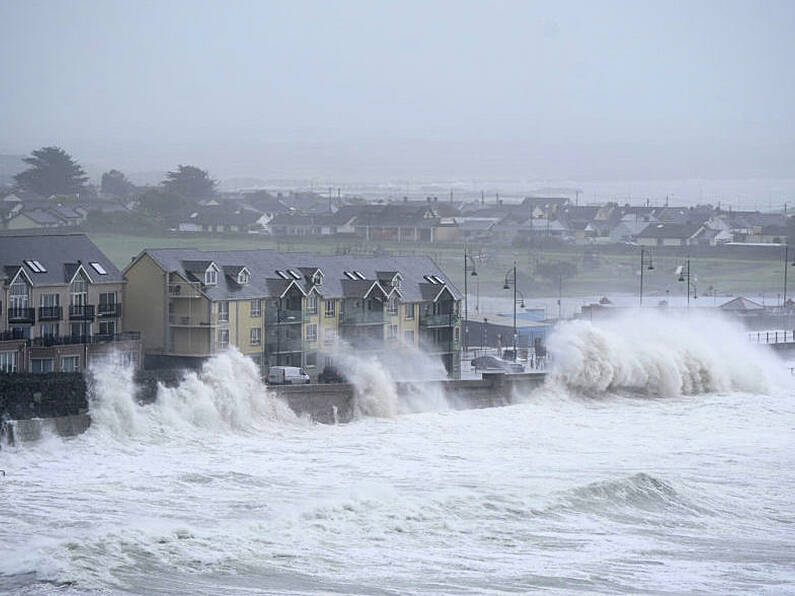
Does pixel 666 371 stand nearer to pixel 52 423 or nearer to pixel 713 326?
pixel 713 326

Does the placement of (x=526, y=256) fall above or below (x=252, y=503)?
above

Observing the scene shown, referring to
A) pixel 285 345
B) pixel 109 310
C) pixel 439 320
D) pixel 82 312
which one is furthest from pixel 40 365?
pixel 439 320

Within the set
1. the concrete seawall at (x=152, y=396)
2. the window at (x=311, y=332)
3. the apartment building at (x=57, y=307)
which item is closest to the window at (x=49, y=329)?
the apartment building at (x=57, y=307)

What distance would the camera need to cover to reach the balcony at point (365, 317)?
25.3 metres

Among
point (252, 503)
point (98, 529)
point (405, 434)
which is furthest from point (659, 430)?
point (98, 529)

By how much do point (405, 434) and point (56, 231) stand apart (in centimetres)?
1498

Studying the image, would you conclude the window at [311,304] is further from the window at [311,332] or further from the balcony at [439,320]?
the balcony at [439,320]

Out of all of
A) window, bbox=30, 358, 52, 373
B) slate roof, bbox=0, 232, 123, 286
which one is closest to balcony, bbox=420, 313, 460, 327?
slate roof, bbox=0, 232, 123, 286

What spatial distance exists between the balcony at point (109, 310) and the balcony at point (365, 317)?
3.78m

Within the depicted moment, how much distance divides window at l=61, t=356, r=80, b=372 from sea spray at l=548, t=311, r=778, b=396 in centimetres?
825

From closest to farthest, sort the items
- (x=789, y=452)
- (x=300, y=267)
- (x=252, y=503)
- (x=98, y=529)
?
(x=98, y=529), (x=252, y=503), (x=789, y=452), (x=300, y=267)

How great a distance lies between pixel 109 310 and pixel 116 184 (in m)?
21.7

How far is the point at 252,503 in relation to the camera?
1620cm

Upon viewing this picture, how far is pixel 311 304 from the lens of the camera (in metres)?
24.7
